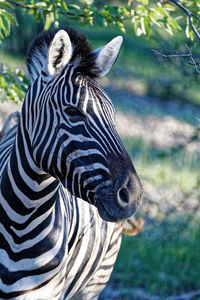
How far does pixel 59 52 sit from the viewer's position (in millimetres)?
2912

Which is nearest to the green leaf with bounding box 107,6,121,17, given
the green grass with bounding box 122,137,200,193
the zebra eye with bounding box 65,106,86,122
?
the zebra eye with bounding box 65,106,86,122

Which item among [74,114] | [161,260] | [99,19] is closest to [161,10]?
[99,19]

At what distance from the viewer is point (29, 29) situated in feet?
43.9

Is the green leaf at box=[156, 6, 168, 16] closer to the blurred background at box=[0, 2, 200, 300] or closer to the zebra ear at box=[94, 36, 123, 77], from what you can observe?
the blurred background at box=[0, 2, 200, 300]

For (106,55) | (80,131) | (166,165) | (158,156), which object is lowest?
(166,165)

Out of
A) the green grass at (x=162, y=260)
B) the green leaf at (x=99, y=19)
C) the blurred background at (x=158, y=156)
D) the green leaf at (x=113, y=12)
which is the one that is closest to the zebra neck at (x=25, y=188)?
the blurred background at (x=158, y=156)

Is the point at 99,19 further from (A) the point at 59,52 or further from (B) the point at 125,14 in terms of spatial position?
(A) the point at 59,52

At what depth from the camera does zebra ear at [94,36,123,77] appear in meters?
3.06

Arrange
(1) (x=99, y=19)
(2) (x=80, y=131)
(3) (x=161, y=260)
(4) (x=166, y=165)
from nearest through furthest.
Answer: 1. (2) (x=80, y=131)
2. (1) (x=99, y=19)
3. (3) (x=161, y=260)
4. (4) (x=166, y=165)

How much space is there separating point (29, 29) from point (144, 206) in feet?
23.5

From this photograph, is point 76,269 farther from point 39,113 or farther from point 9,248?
point 39,113

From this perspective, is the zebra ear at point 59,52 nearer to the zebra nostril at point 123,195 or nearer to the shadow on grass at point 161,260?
the zebra nostril at point 123,195

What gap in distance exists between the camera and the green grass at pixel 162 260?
5977mm

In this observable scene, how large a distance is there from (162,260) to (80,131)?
13.0ft
